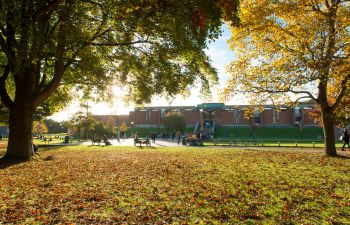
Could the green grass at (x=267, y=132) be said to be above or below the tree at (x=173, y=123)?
below

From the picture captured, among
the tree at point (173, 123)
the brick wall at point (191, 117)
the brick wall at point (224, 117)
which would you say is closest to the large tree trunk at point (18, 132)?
the tree at point (173, 123)

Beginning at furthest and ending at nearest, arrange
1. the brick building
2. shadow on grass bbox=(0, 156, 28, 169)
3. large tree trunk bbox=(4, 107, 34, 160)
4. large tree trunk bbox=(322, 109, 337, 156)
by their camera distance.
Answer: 1. the brick building
2. large tree trunk bbox=(322, 109, 337, 156)
3. large tree trunk bbox=(4, 107, 34, 160)
4. shadow on grass bbox=(0, 156, 28, 169)

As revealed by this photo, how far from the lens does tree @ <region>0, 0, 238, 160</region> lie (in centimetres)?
824

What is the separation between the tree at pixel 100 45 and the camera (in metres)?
8.24

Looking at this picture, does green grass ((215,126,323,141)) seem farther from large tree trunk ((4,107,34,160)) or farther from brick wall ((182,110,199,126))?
large tree trunk ((4,107,34,160))

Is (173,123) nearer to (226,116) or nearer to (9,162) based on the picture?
(226,116)

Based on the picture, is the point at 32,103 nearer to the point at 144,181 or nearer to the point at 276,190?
the point at 144,181

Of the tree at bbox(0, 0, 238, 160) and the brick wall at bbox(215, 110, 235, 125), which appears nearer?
the tree at bbox(0, 0, 238, 160)

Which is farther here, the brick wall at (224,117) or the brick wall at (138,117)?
the brick wall at (138,117)

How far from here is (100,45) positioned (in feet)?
45.6

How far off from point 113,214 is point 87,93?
16964 mm

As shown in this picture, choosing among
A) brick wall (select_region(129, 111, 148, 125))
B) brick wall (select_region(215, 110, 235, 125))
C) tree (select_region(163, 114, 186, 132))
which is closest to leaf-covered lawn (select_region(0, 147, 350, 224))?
tree (select_region(163, 114, 186, 132))

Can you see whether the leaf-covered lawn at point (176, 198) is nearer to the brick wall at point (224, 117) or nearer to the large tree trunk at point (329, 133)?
the large tree trunk at point (329, 133)

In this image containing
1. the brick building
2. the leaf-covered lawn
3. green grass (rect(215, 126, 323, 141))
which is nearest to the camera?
the leaf-covered lawn
